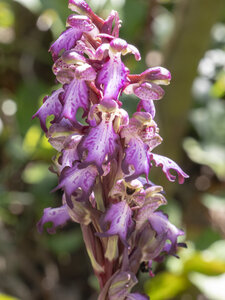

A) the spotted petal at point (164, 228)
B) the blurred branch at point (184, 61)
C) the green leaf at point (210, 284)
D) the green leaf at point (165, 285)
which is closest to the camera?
the spotted petal at point (164, 228)

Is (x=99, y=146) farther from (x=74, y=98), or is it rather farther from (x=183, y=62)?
(x=183, y=62)

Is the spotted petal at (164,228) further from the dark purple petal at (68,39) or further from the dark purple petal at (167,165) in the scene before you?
the dark purple petal at (68,39)

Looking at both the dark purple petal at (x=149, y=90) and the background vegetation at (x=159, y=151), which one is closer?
the dark purple petal at (x=149, y=90)

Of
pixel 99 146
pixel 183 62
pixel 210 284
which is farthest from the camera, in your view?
pixel 183 62

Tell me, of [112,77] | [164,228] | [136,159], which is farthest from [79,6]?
[164,228]

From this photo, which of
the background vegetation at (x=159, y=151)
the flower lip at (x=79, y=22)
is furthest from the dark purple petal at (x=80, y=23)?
the background vegetation at (x=159, y=151)
